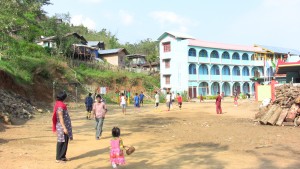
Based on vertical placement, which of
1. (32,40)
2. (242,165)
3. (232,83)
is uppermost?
(32,40)

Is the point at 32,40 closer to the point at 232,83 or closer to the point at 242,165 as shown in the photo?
the point at 232,83

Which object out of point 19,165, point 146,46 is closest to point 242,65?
point 146,46

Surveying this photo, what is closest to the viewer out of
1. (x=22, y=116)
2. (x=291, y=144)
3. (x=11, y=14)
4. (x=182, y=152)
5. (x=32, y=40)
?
(x=182, y=152)

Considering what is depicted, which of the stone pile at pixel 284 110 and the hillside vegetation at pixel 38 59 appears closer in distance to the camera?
the hillside vegetation at pixel 38 59

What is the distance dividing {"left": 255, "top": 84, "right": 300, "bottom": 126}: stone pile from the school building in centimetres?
3279

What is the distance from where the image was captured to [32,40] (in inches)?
1603

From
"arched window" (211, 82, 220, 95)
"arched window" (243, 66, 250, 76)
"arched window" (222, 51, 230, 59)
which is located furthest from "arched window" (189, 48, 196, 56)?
"arched window" (243, 66, 250, 76)

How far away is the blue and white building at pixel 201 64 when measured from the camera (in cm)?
4912

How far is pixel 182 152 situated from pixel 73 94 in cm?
2750

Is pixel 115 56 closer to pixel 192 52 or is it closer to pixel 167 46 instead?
pixel 167 46

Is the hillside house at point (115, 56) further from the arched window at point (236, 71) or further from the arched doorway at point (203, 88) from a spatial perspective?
the arched window at point (236, 71)

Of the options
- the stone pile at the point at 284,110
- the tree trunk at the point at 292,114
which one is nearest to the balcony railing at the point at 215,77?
the stone pile at the point at 284,110

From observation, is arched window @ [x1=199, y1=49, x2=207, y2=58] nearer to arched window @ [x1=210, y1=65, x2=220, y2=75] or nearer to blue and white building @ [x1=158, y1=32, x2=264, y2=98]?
blue and white building @ [x1=158, y1=32, x2=264, y2=98]

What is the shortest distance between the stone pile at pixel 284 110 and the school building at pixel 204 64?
32.8 metres
